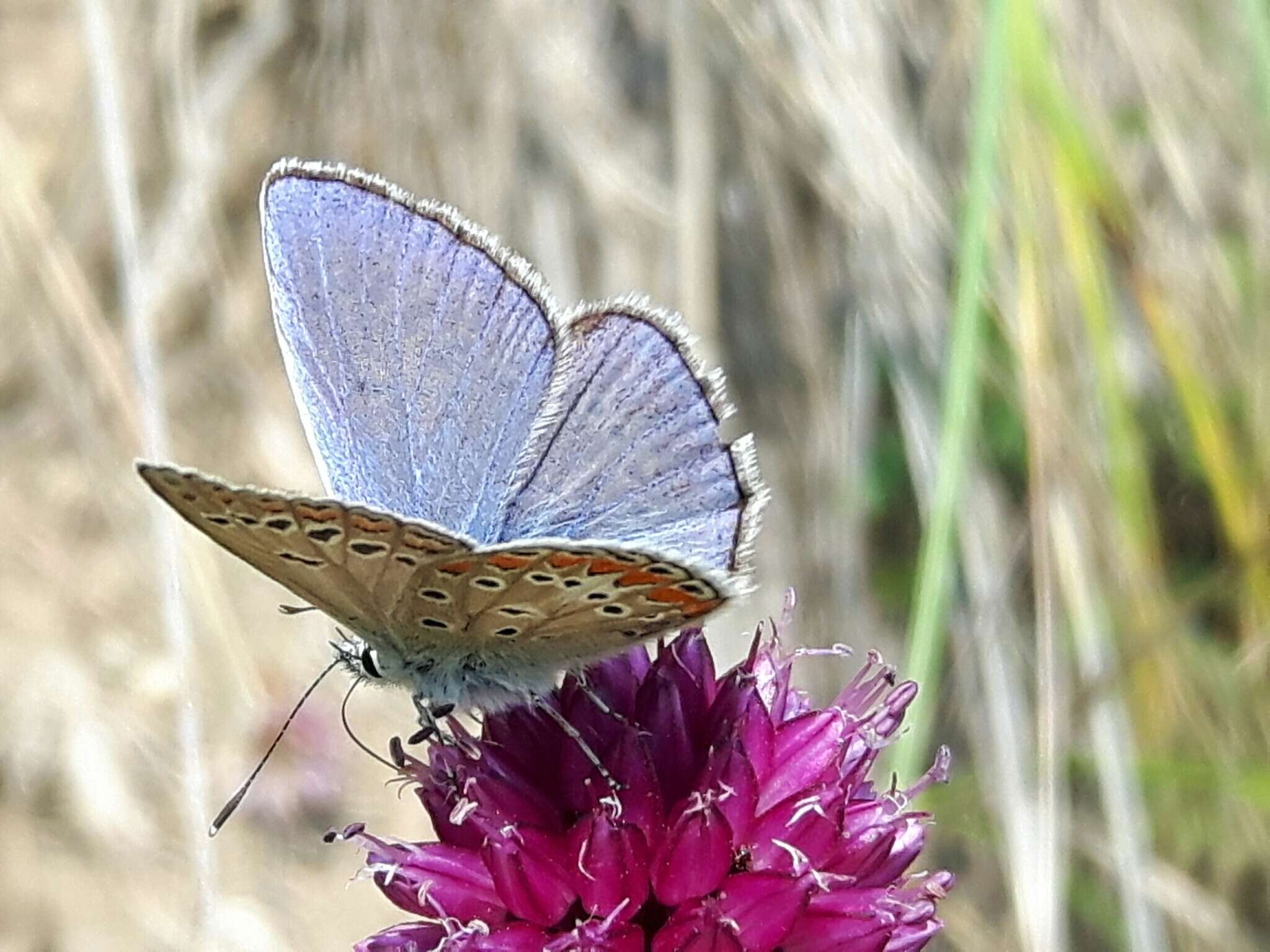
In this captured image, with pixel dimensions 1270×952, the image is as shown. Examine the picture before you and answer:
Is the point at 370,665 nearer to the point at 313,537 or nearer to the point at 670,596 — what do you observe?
the point at 313,537

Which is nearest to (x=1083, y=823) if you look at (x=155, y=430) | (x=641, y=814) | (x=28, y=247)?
(x=641, y=814)

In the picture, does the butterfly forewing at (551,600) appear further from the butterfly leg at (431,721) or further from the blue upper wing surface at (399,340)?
the blue upper wing surface at (399,340)

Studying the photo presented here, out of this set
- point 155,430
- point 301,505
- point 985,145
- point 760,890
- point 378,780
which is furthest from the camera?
point 378,780

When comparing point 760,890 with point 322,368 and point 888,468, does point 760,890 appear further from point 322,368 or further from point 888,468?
point 888,468

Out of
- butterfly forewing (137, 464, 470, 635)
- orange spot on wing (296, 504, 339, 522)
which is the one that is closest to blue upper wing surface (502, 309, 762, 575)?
butterfly forewing (137, 464, 470, 635)

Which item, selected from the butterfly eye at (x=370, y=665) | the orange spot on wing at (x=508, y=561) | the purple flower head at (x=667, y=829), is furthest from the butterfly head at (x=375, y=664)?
the orange spot on wing at (x=508, y=561)

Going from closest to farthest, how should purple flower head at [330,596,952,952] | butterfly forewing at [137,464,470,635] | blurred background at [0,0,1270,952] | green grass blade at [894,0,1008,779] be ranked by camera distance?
butterfly forewing at [137,464,470,635], purple flower head at [330,596,952,952], green grass blade at [894,0,1008,779], blurred background at [0,0,1270,952]

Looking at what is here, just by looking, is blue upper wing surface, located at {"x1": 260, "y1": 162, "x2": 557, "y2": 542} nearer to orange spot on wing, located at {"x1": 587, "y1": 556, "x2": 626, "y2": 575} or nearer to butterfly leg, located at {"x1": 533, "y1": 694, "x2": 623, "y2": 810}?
butterfly leg, located at {"x1": 533, "y1": 694, "x2": 623, "y2": 810}
